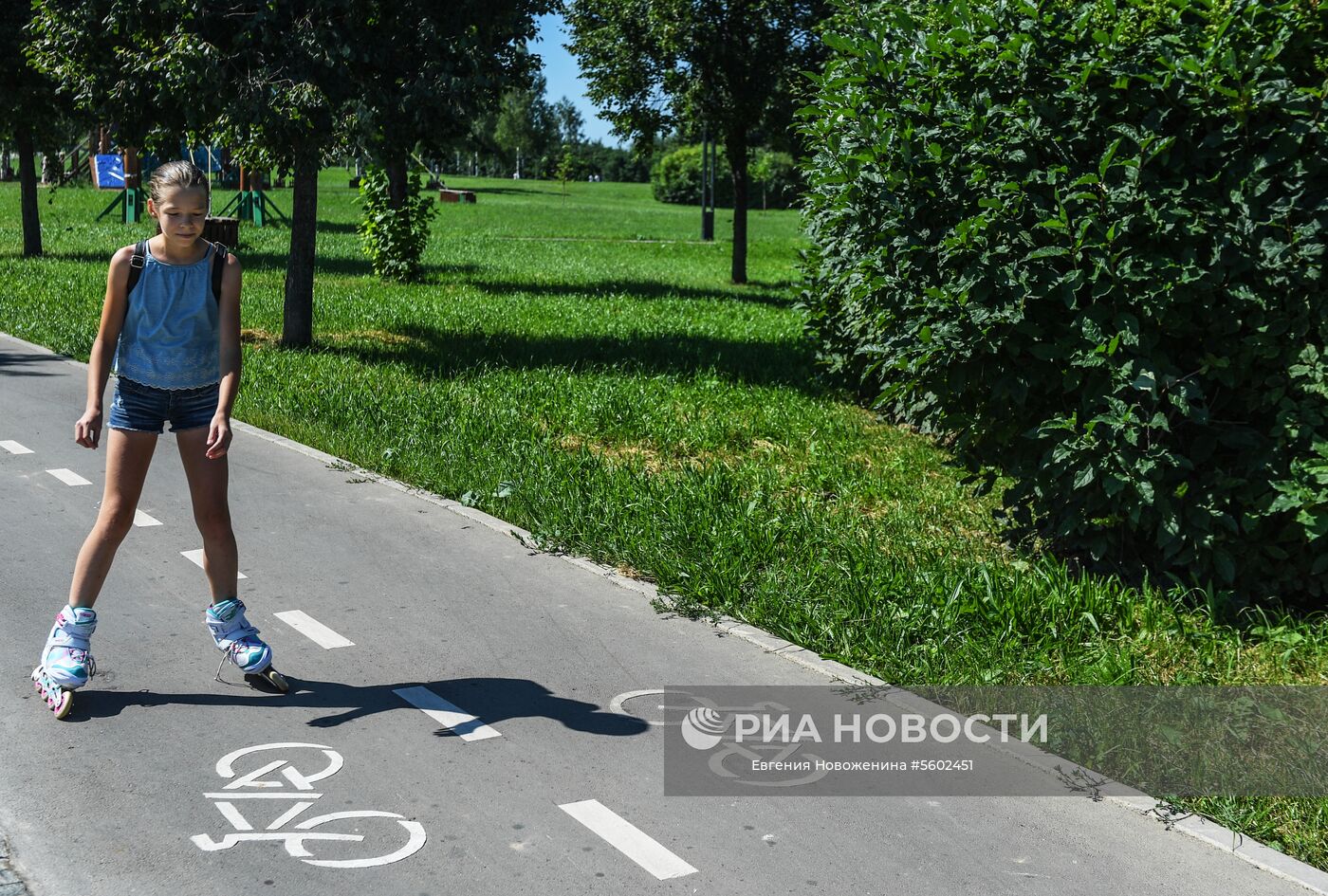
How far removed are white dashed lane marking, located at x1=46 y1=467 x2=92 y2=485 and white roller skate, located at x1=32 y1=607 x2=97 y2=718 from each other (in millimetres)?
3789

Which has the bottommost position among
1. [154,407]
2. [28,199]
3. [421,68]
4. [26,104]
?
[154,407]

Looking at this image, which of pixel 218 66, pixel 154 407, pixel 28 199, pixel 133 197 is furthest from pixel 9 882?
pixel 133 197

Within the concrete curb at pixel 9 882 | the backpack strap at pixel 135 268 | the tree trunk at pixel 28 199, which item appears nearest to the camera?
the concrete curb at pixel 9 882

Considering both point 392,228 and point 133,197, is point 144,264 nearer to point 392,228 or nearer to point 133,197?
point 392,228

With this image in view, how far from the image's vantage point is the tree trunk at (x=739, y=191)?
2612 cm

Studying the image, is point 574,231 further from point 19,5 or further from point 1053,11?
point 1053,11

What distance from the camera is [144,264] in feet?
15.9

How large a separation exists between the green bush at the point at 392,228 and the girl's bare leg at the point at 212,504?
736 inches

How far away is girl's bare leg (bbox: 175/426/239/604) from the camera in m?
4.94

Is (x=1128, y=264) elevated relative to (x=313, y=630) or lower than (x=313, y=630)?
elevated

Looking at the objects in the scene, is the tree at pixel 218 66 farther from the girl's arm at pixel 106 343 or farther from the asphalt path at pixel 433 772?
the girl's arm at pixel 106 343

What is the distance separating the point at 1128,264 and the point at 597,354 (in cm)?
930

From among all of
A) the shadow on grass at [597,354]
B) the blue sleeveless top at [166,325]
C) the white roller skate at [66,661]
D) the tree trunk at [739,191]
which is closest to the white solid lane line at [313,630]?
the white roller skate at [66,661]

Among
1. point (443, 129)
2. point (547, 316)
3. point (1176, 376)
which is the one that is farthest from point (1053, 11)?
point (547, 316)
